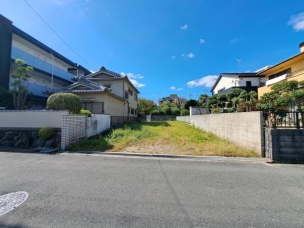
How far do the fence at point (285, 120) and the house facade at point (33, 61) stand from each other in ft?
54.0

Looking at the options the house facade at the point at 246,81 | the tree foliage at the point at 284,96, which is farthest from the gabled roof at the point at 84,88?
the house facade at the point at 246,81

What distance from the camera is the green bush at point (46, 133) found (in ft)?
24.6

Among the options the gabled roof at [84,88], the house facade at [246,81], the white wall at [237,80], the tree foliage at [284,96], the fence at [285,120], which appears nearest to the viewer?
the fence at [285,120]

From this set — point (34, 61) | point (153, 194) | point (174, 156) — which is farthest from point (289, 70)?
point (34, 61)

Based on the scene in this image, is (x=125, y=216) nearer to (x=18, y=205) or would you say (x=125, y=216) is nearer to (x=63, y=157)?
(x=18, y=205)

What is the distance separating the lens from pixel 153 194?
10.1 ft

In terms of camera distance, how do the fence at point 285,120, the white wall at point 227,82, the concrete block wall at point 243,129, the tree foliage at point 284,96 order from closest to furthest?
1. the fence at point 285,120
2. the concrete block wall at point 243,129
3. the tree foliage at point 284,96
4. the white wall at point 227,82

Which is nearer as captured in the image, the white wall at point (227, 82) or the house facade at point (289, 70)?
the house facade at point (289, 70)

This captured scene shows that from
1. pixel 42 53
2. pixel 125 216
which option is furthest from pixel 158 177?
pixel 42 53

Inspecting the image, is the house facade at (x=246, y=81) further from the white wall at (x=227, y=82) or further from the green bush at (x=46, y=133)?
the green bush at (x=46, y=133)

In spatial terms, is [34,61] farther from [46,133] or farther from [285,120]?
[285,120]

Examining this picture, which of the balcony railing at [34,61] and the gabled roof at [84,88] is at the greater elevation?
the balcony railing at [34,61]

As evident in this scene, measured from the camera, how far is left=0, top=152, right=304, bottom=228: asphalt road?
2322 millimetres

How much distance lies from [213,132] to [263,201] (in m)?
8.34
